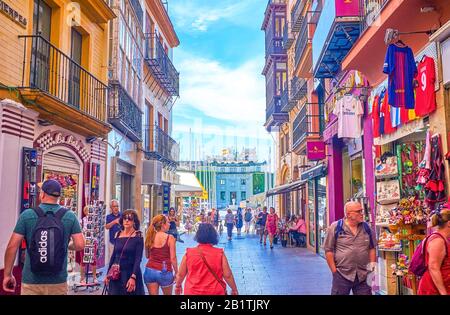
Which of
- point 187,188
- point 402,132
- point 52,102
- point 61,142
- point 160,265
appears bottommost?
point 160,265

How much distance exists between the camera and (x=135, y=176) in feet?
57.1

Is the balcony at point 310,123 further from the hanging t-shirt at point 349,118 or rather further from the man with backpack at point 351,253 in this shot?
the man with backpack at point 351,253

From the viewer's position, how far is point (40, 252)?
175 inches

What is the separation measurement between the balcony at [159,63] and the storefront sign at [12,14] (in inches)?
390

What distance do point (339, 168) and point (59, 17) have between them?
8731mm

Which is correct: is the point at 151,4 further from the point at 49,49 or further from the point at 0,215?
the point at 0,215

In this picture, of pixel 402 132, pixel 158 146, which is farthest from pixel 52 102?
pixel 158 146

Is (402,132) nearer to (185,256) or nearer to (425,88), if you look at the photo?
(425,88)

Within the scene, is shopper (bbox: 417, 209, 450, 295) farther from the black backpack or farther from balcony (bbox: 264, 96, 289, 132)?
balcony (bbox: 264, 96, 289, 132)

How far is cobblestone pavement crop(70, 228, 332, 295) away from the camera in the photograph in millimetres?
8914

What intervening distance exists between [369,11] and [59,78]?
6488 mm

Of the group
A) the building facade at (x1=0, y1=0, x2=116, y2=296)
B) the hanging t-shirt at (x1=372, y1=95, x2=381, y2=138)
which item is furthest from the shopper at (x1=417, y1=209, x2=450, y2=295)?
the building facade at (x1=0, y1=0, x2=116, y2=296)

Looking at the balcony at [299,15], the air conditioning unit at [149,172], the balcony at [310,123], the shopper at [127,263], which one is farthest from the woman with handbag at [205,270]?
the balcony at [299,15]

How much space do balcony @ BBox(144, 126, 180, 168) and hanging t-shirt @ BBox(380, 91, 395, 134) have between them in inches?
440
